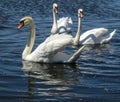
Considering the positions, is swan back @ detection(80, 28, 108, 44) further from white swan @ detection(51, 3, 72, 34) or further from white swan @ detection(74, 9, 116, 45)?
white swan @ detection(51, 3, 72, 34)

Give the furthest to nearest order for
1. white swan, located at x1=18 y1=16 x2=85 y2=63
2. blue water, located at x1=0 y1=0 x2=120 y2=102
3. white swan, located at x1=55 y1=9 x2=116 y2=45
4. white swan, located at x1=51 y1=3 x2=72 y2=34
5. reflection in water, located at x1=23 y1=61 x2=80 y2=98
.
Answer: white swan, located at x1=51 y1=3 x2=72 y2=34, white swan, located at x1=55 y1=9 x2=116 y2=45, white swan, located at x1=18 y1=16 x2=85 y2=63, reflection in water, located at x1=23 y1=61 x2=80 y2=98, blue water, located at x1=0 y1=0 x2=120 y2=102

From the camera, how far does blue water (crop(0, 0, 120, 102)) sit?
12820 mm

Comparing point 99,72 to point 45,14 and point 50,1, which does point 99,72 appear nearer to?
point 45,14

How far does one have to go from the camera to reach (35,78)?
14445 millimetres

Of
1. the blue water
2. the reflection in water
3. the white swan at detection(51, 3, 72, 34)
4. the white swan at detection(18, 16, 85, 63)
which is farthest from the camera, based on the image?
the white swan at detection(51, 3, 72, 34)

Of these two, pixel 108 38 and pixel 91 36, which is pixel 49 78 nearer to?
pixel 91 36

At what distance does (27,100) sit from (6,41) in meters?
6.75

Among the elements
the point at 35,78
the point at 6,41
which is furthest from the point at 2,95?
the point at 6,41

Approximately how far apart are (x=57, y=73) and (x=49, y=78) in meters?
0.71

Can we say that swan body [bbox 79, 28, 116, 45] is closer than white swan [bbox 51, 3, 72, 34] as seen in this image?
Yes

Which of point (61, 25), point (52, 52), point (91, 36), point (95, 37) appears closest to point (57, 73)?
point (52, 52)

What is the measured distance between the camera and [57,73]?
15203mm

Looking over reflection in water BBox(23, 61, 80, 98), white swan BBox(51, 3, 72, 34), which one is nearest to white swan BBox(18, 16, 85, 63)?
reflection in water BBox(23, 61, 80, 98)

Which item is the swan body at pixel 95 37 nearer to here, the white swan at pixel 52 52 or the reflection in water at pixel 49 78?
the white swan at pixel 52 52
